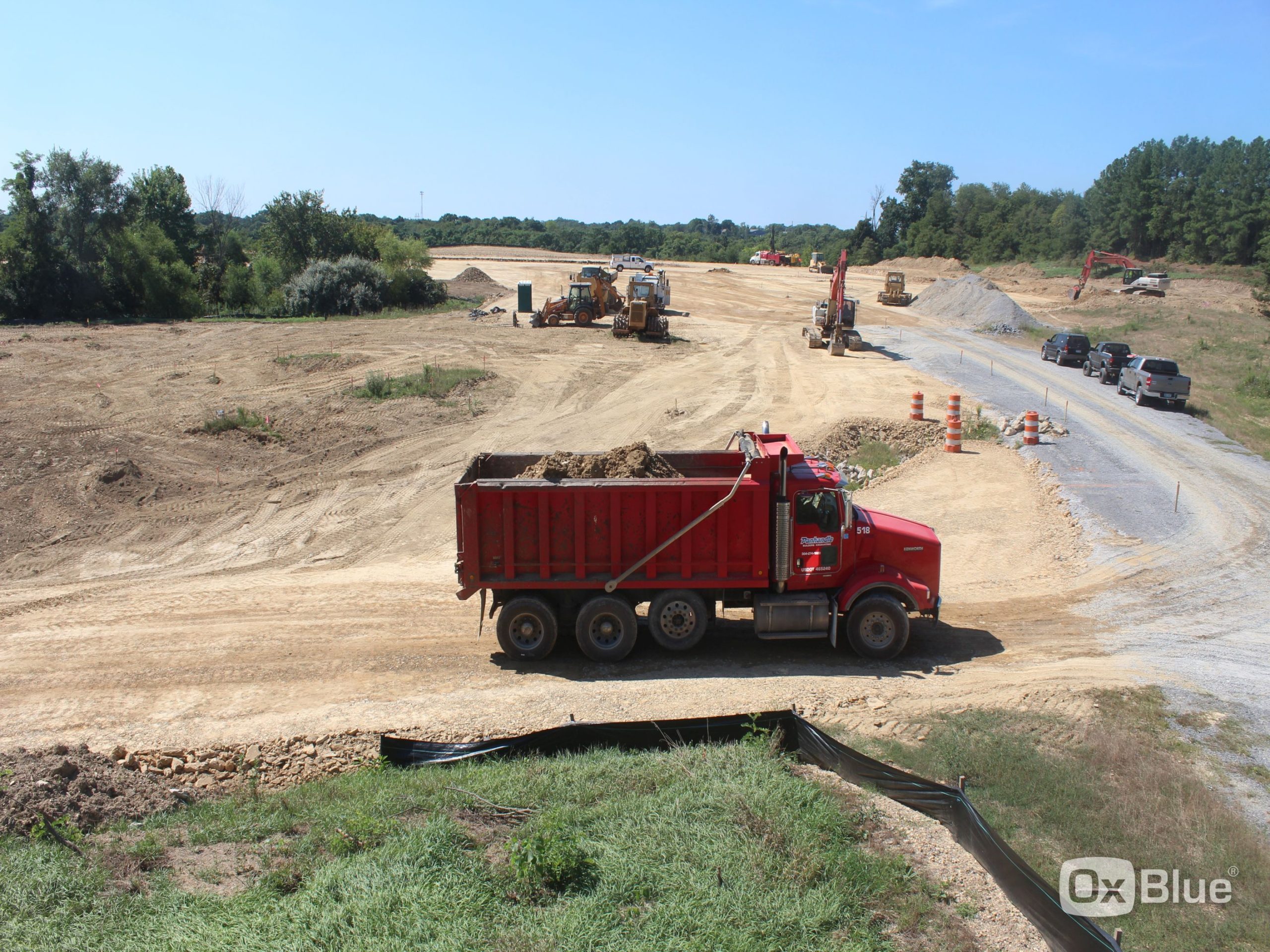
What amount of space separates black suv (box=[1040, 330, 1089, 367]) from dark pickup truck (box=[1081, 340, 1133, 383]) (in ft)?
7.13

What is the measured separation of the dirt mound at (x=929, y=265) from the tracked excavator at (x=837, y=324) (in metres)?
39.0

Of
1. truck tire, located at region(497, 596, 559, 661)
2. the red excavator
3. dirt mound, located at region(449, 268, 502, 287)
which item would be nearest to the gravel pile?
truck tire, located at region(497, 596, 559, 661)

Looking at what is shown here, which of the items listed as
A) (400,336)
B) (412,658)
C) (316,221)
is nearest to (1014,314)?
(400,336)

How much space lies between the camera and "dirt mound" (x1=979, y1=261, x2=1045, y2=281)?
74.6 m

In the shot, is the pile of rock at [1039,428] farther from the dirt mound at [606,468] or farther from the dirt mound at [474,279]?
the dirt mound at [474,279]

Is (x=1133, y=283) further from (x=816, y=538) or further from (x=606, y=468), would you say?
(x=606, y=468)

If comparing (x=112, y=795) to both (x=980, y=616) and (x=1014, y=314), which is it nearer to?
(x=980, y=616)

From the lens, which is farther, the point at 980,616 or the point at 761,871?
the point at 980,616

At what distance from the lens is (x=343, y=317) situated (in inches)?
1907

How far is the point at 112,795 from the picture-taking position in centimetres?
857

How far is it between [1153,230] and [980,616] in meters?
87.6

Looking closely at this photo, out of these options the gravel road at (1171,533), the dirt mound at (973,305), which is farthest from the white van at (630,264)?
the gravel road at (1171,533)

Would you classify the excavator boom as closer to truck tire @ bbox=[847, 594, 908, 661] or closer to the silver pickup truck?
the silver pickup truck

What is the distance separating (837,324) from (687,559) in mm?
29404
